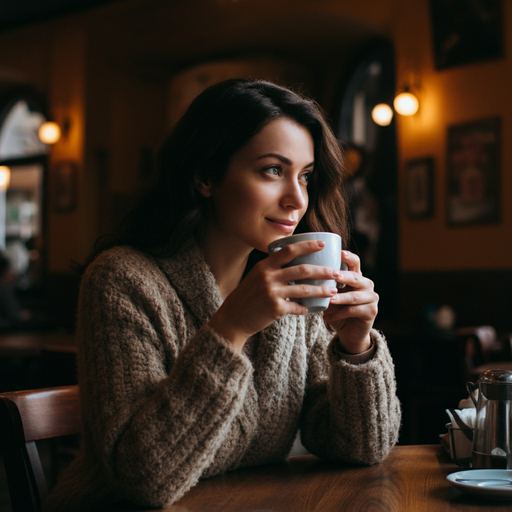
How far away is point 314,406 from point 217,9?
19.2 ft

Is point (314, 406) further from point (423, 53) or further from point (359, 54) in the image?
point (359, 54)

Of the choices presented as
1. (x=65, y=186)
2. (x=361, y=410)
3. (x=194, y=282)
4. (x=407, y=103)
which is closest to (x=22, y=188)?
(x=65, y=186)

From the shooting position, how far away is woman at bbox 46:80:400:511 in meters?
0.89

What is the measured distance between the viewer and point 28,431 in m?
1.08

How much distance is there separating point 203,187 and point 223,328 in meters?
0.47

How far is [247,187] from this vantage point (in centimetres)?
116

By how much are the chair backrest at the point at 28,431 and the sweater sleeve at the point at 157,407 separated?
13cm

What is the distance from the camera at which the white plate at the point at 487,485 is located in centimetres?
80

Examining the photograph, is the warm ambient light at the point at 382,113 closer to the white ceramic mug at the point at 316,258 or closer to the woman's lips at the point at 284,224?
the woman's lips at the point at 284,224

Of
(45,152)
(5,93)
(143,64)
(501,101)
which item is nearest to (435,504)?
(501,101)

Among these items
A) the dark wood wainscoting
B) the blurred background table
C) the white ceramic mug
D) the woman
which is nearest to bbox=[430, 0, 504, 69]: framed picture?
the dark wood wainscoting

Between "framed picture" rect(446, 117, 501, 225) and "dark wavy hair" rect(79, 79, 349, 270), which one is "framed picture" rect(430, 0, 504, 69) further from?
"dark wavy hair" rect(79, 79, 349, 270)

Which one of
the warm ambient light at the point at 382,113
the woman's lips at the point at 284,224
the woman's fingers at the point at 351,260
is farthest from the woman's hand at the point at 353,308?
the warm ambient light at the point at 382,113

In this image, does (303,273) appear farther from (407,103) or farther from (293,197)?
(407,103)
